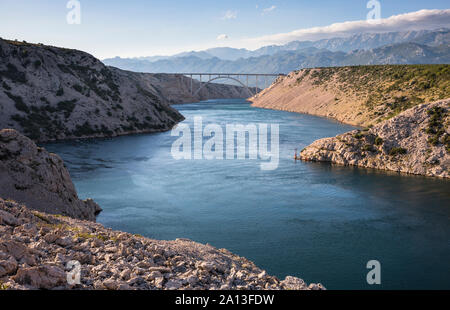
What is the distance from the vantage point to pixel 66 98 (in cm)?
7962

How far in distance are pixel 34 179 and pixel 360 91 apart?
330 feet

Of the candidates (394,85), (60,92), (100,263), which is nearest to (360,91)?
(394,85)

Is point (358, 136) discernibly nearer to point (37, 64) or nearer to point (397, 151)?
point (397, 151)

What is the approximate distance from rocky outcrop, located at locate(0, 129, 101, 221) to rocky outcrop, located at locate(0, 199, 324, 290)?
9791 mm

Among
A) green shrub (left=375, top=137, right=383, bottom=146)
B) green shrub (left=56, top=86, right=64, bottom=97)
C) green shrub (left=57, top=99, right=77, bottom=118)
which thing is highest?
green shrub (left=56, top=86, right=64, bottom=97)

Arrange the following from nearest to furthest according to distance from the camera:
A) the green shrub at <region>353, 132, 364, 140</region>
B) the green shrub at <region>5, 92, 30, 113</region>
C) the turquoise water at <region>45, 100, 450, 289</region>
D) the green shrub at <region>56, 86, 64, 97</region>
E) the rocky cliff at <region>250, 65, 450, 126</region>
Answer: the turquoise water at <region>45, 100, 450, 289</region> → the green shrub at <region>353, 132, 364, 140</region> → the green shrub at <region>5, 92, 30, 113</region> → the green shrub at <region>56, 86, 64, 97</region> → the rocky cliff at <region>250, 65, 450, 126</region>

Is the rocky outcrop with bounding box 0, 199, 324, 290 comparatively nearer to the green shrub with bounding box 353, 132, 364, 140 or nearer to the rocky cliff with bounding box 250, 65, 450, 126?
the green shrub with bounding box 353, 132, 364, 140

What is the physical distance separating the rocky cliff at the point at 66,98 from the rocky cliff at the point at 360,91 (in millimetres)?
47111

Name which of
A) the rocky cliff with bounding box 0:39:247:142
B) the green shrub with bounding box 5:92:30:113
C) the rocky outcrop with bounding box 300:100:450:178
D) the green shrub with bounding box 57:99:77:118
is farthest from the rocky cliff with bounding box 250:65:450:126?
the green shrub with bounding box 5:92:30:113

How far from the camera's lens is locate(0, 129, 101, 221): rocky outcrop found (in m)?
26.5

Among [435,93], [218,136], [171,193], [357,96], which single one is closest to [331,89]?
[357,96]

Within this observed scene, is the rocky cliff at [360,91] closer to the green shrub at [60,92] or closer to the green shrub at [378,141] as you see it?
the green shrub at [378,141]

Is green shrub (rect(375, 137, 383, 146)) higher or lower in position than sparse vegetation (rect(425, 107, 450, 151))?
lower
